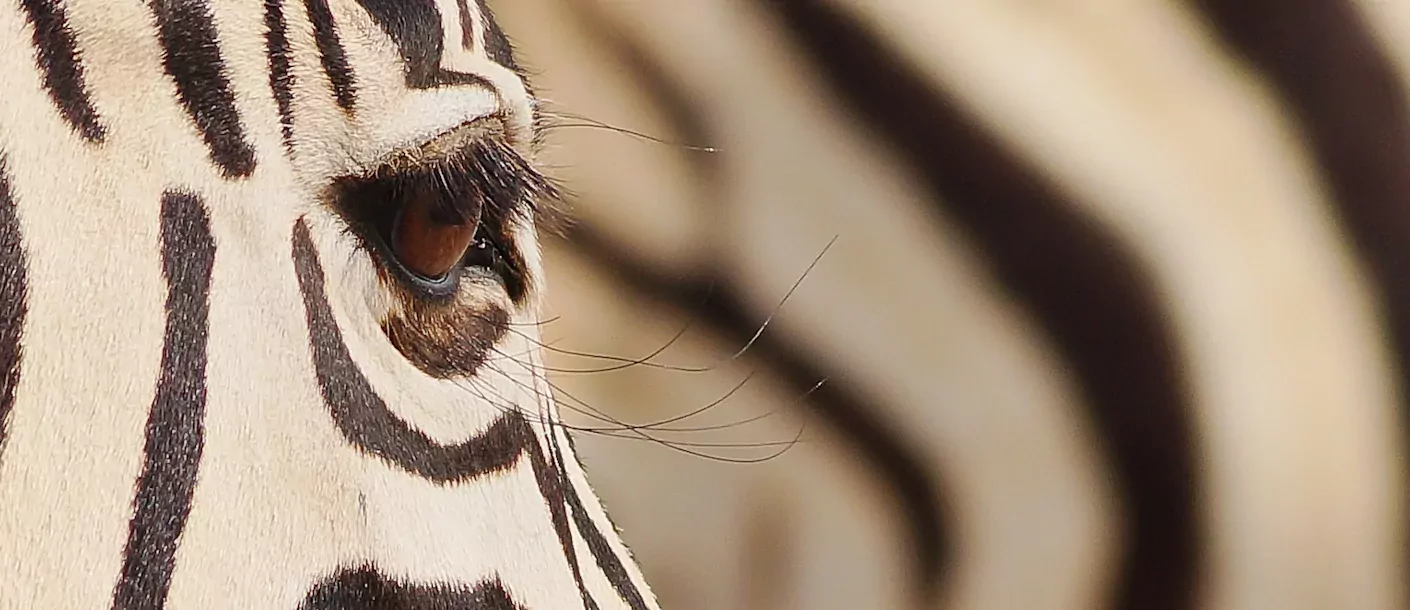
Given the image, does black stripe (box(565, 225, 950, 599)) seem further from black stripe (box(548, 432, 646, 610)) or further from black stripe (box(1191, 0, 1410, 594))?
black stripe (box(548, 432, 646, 610))

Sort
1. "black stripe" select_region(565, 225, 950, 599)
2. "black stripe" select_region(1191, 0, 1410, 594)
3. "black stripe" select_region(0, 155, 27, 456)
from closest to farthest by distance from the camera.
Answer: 1. "black stripe" select_region(0, 155, 27, 456)
2. "black stripe" select_region(1191, 0, 1410, 594)
3. "black stripe" select_region(565, 225, 950, 599)

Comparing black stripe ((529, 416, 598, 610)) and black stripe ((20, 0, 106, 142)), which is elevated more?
black stripe ((20, 0, 106, 142))

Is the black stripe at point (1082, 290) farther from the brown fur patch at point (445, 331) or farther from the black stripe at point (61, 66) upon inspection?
the black stripe at point (61, 66)

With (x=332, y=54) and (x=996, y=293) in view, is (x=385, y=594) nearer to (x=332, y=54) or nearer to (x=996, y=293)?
(x=332, y=54)

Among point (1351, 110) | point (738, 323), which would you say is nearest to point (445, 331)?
point (738, 323)

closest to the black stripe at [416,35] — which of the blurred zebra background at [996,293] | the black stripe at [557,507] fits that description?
the black stripe at [557,507]

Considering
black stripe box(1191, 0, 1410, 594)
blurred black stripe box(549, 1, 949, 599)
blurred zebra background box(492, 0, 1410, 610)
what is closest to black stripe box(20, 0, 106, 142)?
blurred zebra background box(492, 0, 1410, 610)
